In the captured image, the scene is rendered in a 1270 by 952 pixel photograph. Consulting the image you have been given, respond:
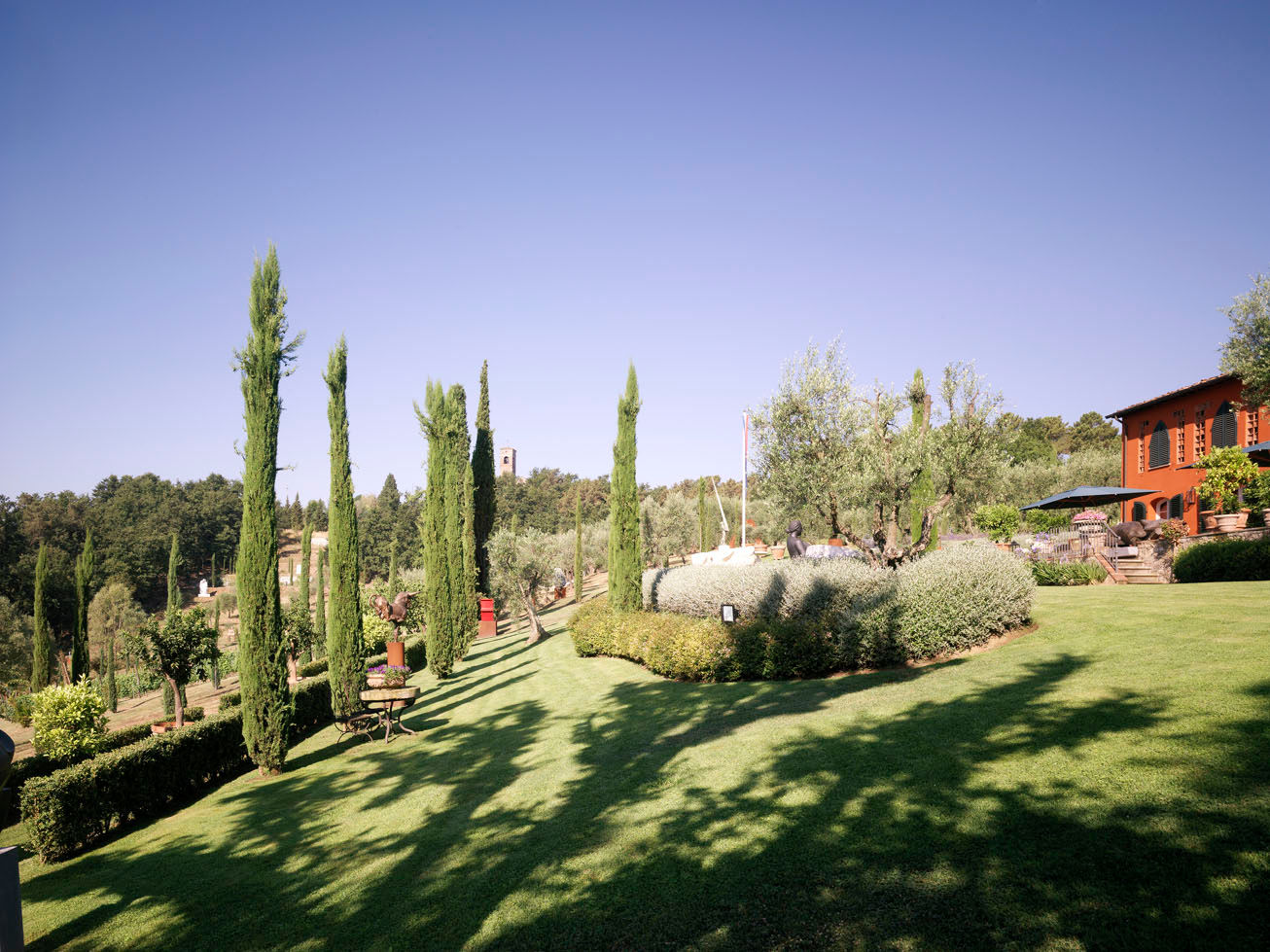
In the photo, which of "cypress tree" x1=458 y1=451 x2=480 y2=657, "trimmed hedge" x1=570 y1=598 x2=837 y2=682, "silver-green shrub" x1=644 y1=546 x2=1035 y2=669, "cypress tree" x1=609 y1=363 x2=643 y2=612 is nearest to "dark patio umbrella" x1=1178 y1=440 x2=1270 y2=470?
"silver-green shrub" x1=644 y1=546 x2=1035 y2=669

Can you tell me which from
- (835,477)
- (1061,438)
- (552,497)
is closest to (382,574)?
(552,497)

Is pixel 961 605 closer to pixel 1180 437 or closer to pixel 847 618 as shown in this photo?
pixel 847 618

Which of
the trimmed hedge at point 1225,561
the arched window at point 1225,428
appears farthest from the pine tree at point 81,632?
the arched window at point 1225,428

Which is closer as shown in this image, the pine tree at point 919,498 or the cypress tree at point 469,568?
the pine tree at point 919,498

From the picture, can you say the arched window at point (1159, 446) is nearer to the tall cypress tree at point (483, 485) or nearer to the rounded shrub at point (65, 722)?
the tall cypress tree at point (483, 485)

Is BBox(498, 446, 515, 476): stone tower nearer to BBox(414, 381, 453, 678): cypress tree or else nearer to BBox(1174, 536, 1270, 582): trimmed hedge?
BBox(414, 381, 453, 678): cypress tree

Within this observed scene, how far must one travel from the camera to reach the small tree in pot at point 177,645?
618 inches

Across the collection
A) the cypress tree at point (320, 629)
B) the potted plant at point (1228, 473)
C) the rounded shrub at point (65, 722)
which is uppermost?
the potted plant at point (1228, 473)

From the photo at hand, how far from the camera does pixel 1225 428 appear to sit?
81.5 ft

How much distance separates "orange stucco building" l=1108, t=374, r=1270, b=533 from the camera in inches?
955

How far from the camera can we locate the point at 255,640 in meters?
11.1

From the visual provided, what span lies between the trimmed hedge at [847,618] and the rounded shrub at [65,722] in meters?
11.4

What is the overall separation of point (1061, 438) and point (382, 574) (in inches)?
3007

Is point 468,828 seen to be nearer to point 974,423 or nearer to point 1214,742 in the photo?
point 1214,742
